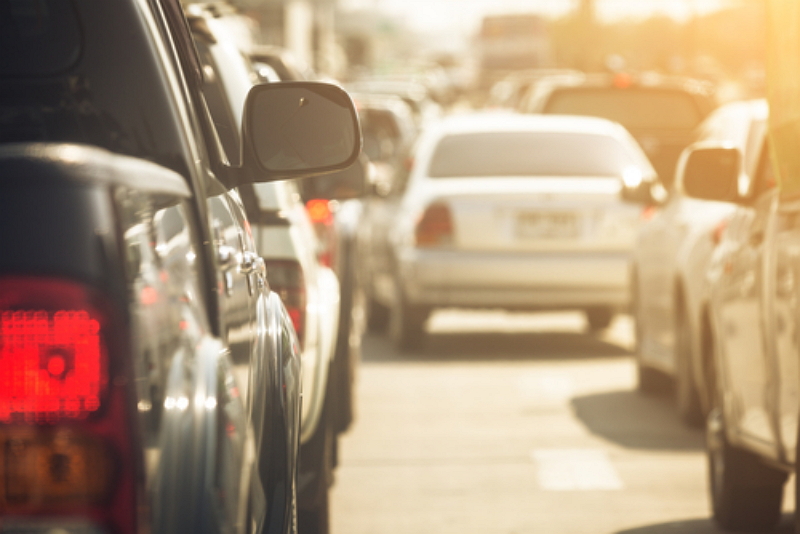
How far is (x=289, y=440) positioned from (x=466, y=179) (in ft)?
30.1

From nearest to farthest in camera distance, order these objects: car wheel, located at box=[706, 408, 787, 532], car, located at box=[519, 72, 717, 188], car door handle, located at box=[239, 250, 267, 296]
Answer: car door handle, located at box=[239, 250, 267, 296] → car wheel, located at box=[706, 408, 787, 532] → car, located at box=[519, 72, 717, 188]

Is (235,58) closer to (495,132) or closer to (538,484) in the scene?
(538,484)

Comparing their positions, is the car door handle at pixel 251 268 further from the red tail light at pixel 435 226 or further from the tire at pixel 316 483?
the red tail light at pixel 435 226

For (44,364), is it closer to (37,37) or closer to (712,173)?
(37,37)

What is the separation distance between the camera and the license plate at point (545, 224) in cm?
1209

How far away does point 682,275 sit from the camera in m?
8.70

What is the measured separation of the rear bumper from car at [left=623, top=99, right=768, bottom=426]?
5.33ft

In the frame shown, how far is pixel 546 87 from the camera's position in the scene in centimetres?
1700

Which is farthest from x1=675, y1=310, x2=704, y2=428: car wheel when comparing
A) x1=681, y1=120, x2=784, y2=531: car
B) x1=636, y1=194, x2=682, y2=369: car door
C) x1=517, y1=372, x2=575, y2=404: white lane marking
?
x1=681, y1=120, x2=784, y2=531: car

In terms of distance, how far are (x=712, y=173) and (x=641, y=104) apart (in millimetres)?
10729

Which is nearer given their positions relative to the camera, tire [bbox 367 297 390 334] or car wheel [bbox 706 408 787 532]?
car wheel [bbox 706 408 787 532]

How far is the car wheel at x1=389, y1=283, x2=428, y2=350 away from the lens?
12227mm

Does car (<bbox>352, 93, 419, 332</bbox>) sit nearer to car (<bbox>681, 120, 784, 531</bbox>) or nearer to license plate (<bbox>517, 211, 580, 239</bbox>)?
license plate (<bbox>517, 211, 580, 239</bbox>)

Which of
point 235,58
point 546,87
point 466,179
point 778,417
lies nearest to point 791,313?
point 778,417
